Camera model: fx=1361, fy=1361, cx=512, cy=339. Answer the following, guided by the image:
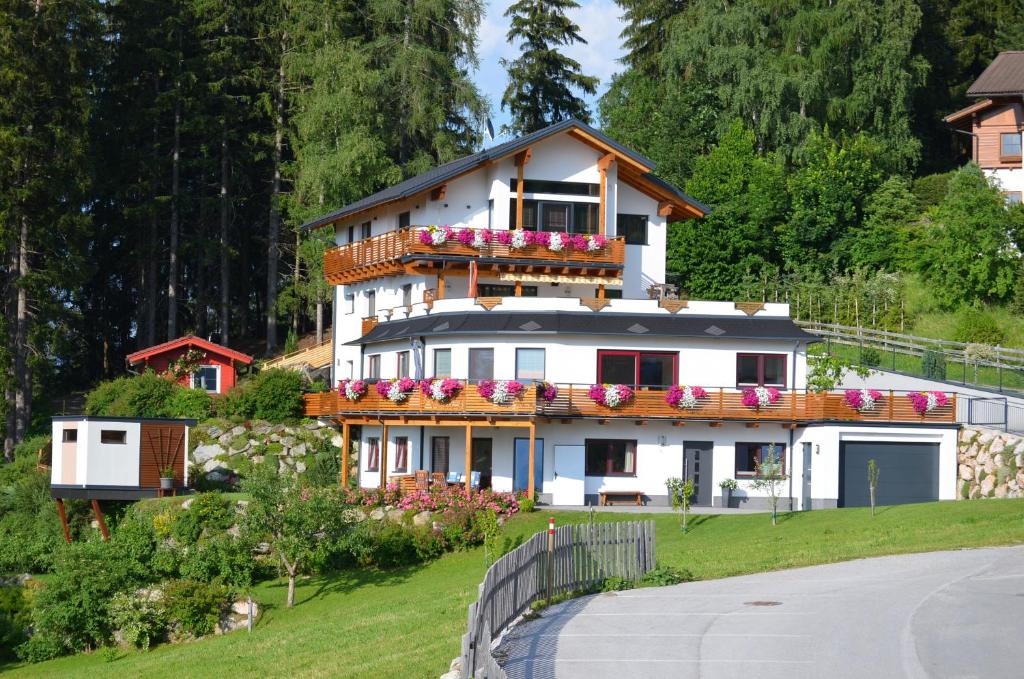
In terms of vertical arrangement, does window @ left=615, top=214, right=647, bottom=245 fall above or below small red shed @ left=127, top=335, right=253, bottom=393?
above

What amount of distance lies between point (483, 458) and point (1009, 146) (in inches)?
1433

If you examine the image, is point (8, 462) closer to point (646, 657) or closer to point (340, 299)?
point (340, 299)

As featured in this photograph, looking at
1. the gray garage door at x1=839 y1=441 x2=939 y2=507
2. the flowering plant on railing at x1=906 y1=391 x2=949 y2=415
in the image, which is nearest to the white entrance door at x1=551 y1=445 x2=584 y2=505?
the gray garage door at x1=839 y1=441 x2=939 y2=507

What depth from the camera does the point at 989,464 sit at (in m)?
41.2

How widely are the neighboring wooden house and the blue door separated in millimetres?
33235

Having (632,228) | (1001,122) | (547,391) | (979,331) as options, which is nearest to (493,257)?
(632,228)

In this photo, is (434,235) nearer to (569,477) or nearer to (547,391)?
(547,391)

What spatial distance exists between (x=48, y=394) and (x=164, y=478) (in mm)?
21855

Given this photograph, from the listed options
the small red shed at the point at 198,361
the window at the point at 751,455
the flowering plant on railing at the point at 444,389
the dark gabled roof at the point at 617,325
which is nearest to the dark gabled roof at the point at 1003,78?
the dark gabled roof at the point at 617,325

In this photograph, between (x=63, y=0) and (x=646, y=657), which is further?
(x=63, y=0)

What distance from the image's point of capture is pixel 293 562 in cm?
3688

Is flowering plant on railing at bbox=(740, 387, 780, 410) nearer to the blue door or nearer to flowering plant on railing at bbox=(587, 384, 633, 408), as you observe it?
flowering plant on railing at bbox=(587, 384, 633, 408)

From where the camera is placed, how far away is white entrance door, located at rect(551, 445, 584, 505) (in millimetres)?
44500

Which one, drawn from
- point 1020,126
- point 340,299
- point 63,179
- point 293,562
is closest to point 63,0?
point 63,179
